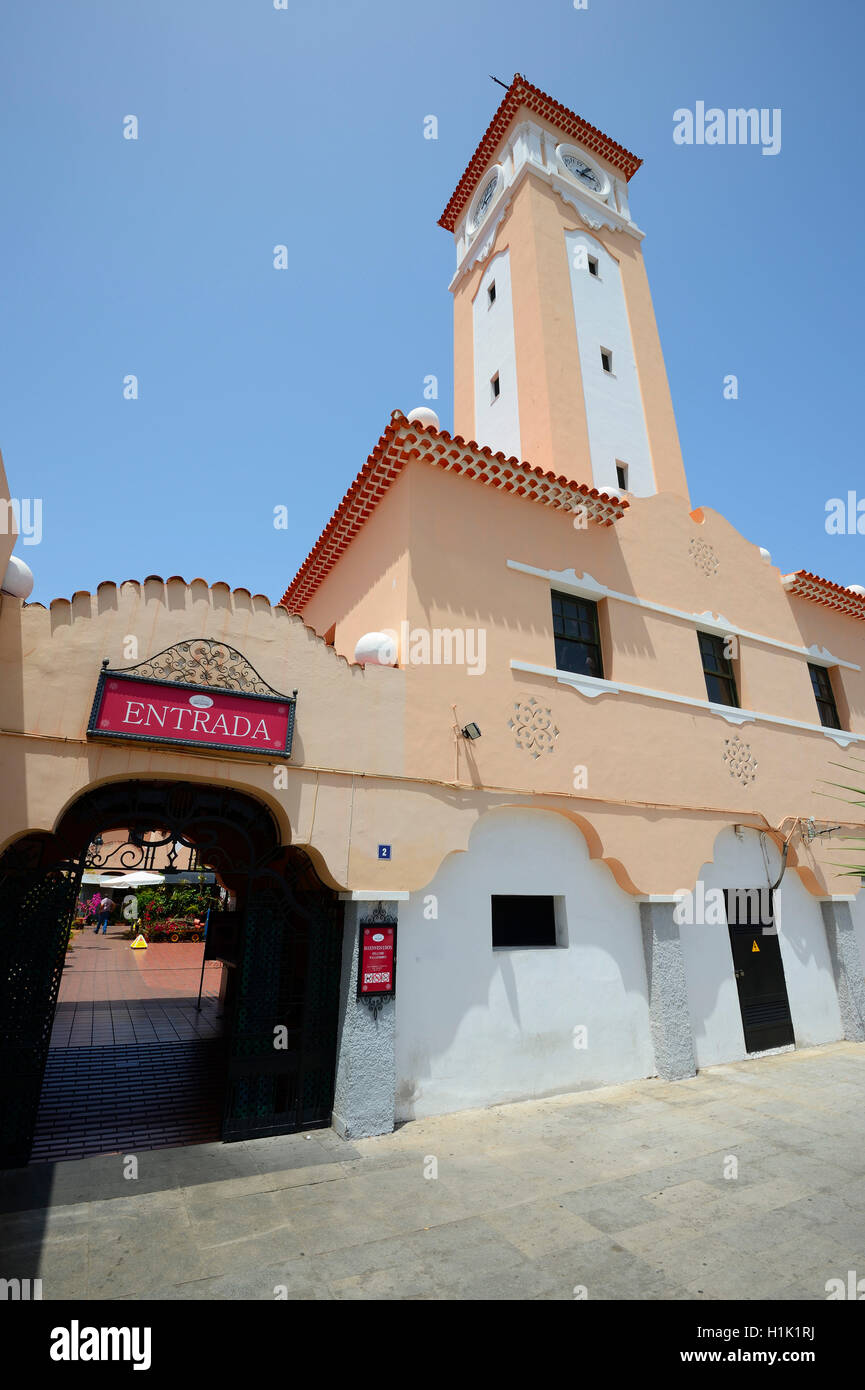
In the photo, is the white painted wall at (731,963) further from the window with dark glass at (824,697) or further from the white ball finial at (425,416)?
the white ball finial at (425,416)

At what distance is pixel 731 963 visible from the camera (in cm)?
1038

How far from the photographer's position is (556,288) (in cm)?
1296

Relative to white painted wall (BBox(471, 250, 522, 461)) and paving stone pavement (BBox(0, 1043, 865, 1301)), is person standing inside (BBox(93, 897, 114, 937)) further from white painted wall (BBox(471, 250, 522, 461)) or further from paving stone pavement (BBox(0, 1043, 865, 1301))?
white painted wall (BBox(471, 250, 522, 461))

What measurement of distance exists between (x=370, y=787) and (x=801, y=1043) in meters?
9.19

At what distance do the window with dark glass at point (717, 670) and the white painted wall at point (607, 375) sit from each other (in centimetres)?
329

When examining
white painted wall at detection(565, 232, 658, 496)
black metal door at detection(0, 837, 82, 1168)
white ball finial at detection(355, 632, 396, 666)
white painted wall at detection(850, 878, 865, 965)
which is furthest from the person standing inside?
white painted wall at detection(850, 878, 865, 965)

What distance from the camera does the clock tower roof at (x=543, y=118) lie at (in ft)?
48.1

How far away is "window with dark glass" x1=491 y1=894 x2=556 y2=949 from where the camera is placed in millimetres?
8750

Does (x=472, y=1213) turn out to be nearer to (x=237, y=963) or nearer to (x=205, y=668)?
(x=237, y=963)

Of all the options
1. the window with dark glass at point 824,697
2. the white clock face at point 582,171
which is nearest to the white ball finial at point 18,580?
the window with dark glass at point 824,697
